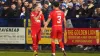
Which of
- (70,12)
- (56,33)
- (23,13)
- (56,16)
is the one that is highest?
(56,16)

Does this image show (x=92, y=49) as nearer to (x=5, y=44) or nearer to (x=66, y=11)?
(x=66, y=11)

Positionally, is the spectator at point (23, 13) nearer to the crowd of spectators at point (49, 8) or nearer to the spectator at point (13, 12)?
the crowd of spectators at point (49, 8)

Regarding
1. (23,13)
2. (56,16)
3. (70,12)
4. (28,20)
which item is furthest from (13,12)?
(56,16)

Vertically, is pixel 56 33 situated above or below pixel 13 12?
below

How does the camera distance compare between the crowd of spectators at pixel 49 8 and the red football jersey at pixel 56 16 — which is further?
the crowd of spectators at pixel 49 8

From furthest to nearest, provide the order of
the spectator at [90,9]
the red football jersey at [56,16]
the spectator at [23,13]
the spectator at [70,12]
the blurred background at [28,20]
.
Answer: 1. the spectator at [23,13]
2. the spectator at [70,12]
3. the blurred background at [28,20]
4. the spectator at [90,9]
5. the red football jersey at [56,16]

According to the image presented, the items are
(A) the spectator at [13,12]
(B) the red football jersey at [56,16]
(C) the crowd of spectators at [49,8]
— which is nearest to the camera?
(B) the red football jersey at [56,16]

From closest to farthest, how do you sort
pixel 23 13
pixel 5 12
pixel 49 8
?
pixel 49 8 < pixel 23 13 < pixel 5 12

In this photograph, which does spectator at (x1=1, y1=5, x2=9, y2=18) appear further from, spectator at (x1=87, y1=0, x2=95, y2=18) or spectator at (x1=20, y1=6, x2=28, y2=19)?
spectator at (x1=87, y1=0, x2=95, y2=18)

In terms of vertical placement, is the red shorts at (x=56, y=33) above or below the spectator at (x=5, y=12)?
below

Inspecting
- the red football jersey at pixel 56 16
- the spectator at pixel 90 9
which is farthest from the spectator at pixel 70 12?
the red football jersey at pixel 56 16

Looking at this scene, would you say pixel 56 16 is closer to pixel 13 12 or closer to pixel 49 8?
pixel 49 8

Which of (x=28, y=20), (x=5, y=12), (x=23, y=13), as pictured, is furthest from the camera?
(x=5, y=12)

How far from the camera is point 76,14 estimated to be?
21.9 metres
